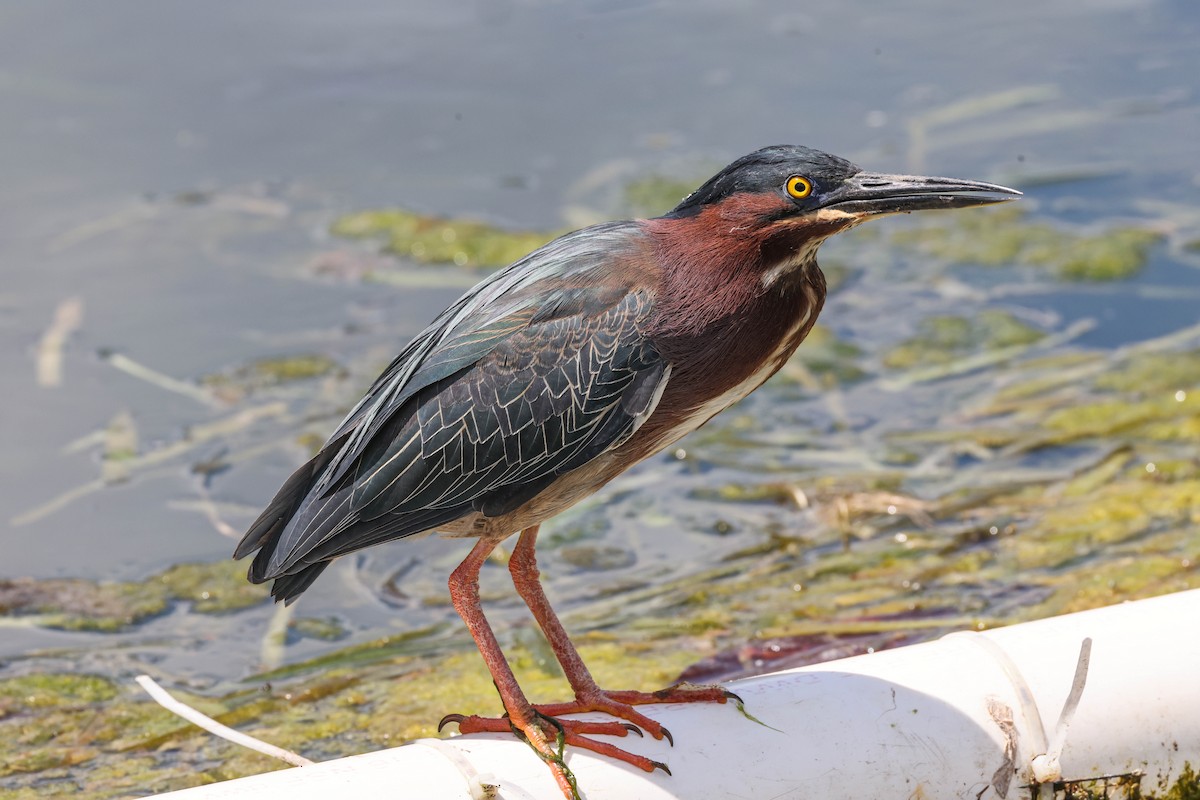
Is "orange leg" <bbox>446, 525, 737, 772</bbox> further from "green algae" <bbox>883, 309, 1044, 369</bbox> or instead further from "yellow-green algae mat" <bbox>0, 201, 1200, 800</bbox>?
"green algae" <bbox>883, 309, 1044, 369</bbox>

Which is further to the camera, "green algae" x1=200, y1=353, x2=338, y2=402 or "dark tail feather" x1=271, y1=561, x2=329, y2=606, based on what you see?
"green algae" x1=200, y1=353, x2=338, y2=402

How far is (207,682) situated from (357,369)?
2.70m

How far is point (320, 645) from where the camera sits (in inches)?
210

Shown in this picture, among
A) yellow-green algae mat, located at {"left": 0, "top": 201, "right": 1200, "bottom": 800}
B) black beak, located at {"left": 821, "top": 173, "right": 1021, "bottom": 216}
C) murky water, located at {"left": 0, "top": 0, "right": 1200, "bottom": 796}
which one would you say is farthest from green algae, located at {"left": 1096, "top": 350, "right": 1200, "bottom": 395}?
black beak, located at {"left": 821, "top": 173, "right": 1021, "bottom": 216}

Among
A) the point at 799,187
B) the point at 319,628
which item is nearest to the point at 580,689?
the point at 799,187

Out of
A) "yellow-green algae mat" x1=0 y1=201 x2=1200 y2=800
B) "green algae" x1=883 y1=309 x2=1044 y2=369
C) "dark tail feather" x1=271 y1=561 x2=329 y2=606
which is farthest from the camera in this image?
"green algae" x1=883 y1=309 x2=1044 y2=369

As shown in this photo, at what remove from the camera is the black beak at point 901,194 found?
336 centimetres

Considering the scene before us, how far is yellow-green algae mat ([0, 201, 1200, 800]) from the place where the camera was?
15.3 feet

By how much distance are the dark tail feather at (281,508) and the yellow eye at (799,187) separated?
4.44 feet

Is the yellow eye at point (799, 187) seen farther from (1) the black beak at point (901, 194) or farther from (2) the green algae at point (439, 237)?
(2) the green algae at point (439, 237)

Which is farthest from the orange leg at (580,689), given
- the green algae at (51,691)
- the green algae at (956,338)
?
the green algae at (956,338)

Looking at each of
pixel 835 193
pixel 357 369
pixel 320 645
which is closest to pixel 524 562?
pixel 835 193

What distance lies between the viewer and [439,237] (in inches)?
341

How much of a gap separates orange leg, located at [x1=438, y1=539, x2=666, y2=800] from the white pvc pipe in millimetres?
30
